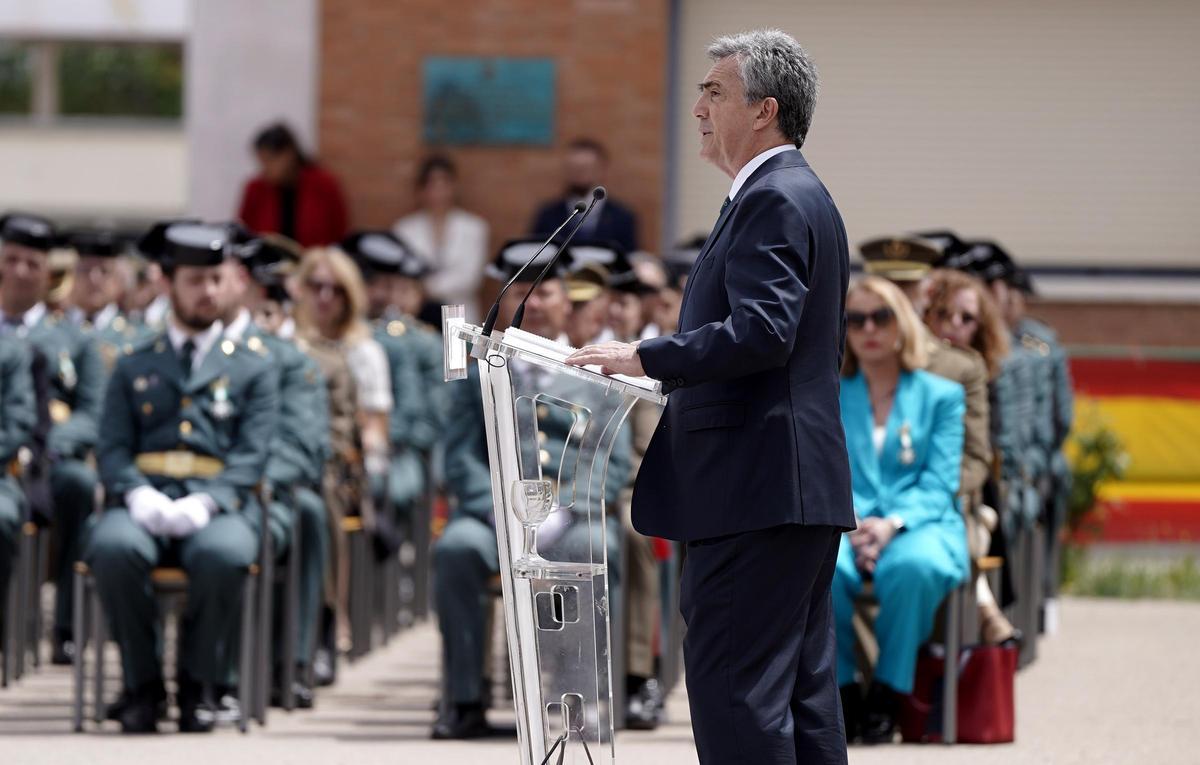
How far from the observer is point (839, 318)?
4.85 m

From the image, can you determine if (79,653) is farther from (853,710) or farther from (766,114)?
(766,114)

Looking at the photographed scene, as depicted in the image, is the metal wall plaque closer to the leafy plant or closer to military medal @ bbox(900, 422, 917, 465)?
the leafy plant

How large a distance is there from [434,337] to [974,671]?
529 cm

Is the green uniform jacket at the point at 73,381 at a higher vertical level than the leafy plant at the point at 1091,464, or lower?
higher

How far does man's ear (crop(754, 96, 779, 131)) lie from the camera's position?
481 cm

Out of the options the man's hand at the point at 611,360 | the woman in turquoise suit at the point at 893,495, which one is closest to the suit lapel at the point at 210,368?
the woman in turquoise suit at the point at 893,495

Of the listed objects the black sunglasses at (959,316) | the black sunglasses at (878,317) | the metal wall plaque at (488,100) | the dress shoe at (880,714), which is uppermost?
the metal wall plaque at (488,100)

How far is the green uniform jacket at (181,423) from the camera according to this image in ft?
27.0

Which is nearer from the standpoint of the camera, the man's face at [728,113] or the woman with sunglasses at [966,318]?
the man's face at [728,113]

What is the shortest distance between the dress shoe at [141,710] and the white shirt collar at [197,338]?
123cm

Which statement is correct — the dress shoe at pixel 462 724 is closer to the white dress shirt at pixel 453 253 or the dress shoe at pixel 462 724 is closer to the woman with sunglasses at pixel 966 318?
the woman with sunglasses at pixel 966 318

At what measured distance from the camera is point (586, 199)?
14.5 metres

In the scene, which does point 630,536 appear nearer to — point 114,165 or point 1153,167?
point 1153,167

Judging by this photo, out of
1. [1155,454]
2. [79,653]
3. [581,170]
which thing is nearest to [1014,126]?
[1155,454]
